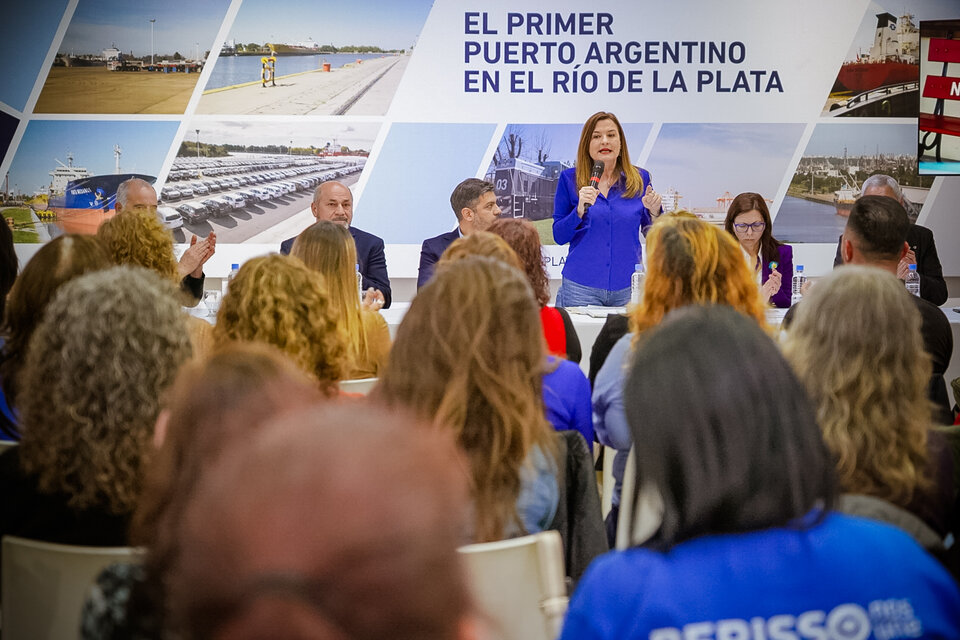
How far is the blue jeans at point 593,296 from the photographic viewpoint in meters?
5.16

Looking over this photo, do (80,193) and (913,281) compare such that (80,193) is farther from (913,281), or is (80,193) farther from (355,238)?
(913,281)

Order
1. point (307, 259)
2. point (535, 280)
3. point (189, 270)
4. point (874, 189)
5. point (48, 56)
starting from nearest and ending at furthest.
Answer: point (307, 259)
point (535, 280)
point (189, 270)
point (874, 189)
point (48, 56)

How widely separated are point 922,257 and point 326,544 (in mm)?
5309

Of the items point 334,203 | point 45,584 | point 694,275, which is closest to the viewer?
point 45,584

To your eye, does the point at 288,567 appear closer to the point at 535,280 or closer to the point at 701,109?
the point at 535,280

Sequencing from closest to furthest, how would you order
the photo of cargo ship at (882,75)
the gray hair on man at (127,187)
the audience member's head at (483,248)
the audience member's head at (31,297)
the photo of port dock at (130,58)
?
the audience member's head at (31,297)
the audience member's head at (483,248)
the gray hair on man at (127,187)
the photo of port dock at (130,58)
the photo of cargo ship at (882,75)

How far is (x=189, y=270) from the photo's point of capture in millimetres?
4699

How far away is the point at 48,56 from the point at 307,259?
15.9ft

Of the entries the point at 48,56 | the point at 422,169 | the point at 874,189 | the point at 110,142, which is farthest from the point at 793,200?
the point at 48,56

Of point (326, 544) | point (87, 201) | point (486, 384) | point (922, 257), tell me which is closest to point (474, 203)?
point (922, 257)

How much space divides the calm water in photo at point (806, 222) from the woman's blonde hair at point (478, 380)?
573 cm

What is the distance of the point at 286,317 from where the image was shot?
92.8 inches

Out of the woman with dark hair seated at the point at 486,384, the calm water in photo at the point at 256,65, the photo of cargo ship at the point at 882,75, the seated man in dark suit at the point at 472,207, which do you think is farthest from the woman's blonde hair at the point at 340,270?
the photo of cargo ship at the point at 882,75

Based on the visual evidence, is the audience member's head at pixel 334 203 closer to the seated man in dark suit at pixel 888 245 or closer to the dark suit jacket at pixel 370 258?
the dark suit jacket at pixel 370 258
